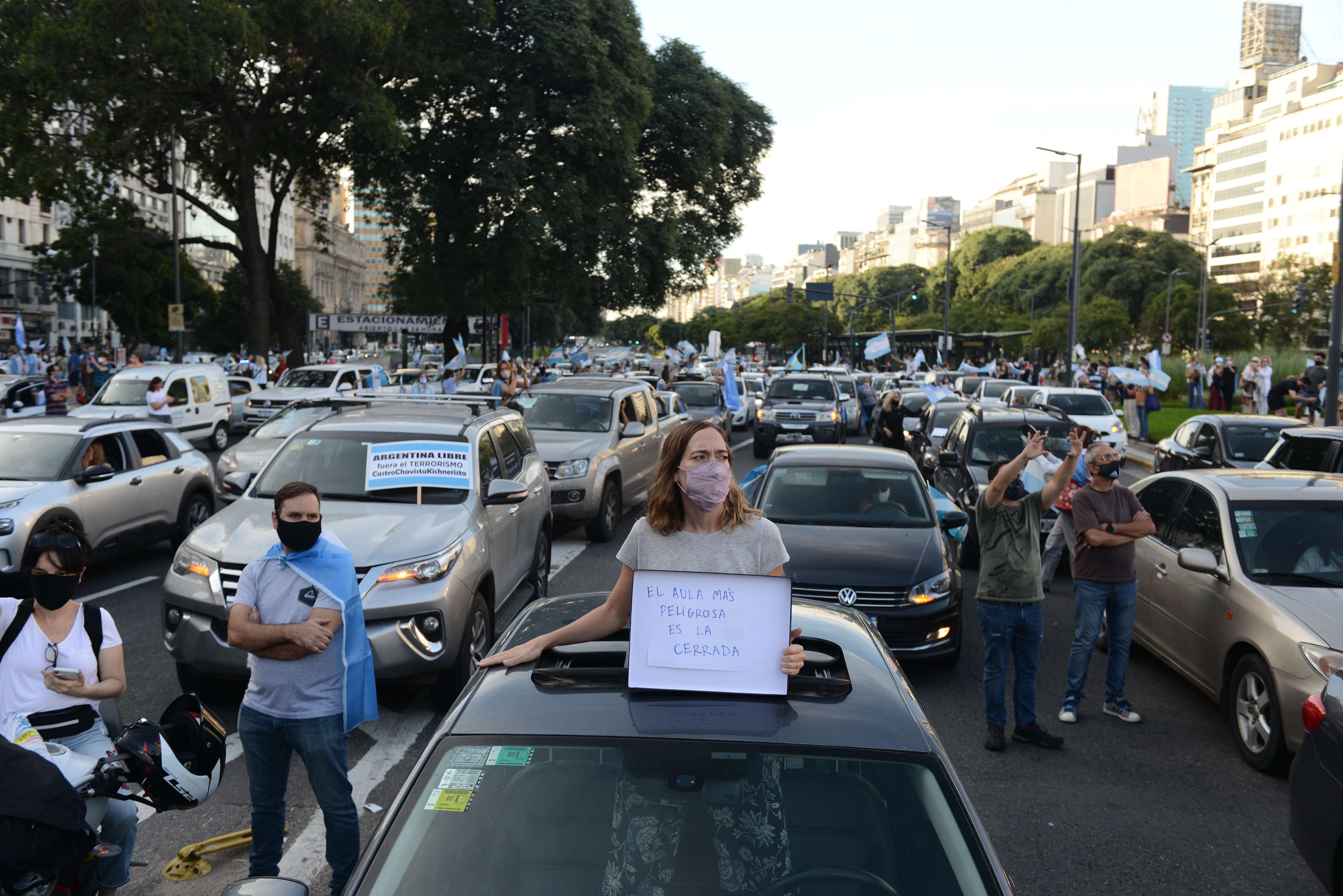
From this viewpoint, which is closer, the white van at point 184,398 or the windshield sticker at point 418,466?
the windshield sticker at point 418,466

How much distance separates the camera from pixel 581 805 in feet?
8.19

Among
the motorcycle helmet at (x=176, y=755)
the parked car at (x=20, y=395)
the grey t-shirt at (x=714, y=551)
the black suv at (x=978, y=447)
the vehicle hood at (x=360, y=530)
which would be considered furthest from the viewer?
the parked car at (x=20, y=395)

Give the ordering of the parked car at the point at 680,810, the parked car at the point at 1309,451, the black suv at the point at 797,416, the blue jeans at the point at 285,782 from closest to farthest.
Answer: the parked car at the point at 680,810, the blue jeans at the point at 285,782, the parked car at the point at 1309,451, the black suv at the point at 797,416

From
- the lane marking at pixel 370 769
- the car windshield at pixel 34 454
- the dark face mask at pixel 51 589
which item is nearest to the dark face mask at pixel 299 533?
the dark face mask at pixel 51 589

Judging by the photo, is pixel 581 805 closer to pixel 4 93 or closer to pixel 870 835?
pixel 870 835

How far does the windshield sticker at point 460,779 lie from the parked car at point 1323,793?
3.17m

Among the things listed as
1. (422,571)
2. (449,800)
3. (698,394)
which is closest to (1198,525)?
(422,571)

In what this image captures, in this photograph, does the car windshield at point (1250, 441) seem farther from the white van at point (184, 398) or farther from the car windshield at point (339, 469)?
the white van at point (184, 398)

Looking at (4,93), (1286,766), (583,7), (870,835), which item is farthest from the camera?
(583,7)

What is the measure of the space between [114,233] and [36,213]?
5369 cm

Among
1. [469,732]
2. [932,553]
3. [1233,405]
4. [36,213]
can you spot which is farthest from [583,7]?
[36,213]

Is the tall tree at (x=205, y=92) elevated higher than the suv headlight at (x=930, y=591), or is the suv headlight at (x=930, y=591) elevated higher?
the tall tree at (x=205, y=92)

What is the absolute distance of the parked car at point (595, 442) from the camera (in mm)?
12773

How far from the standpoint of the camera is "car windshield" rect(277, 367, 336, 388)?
27.1 meters
